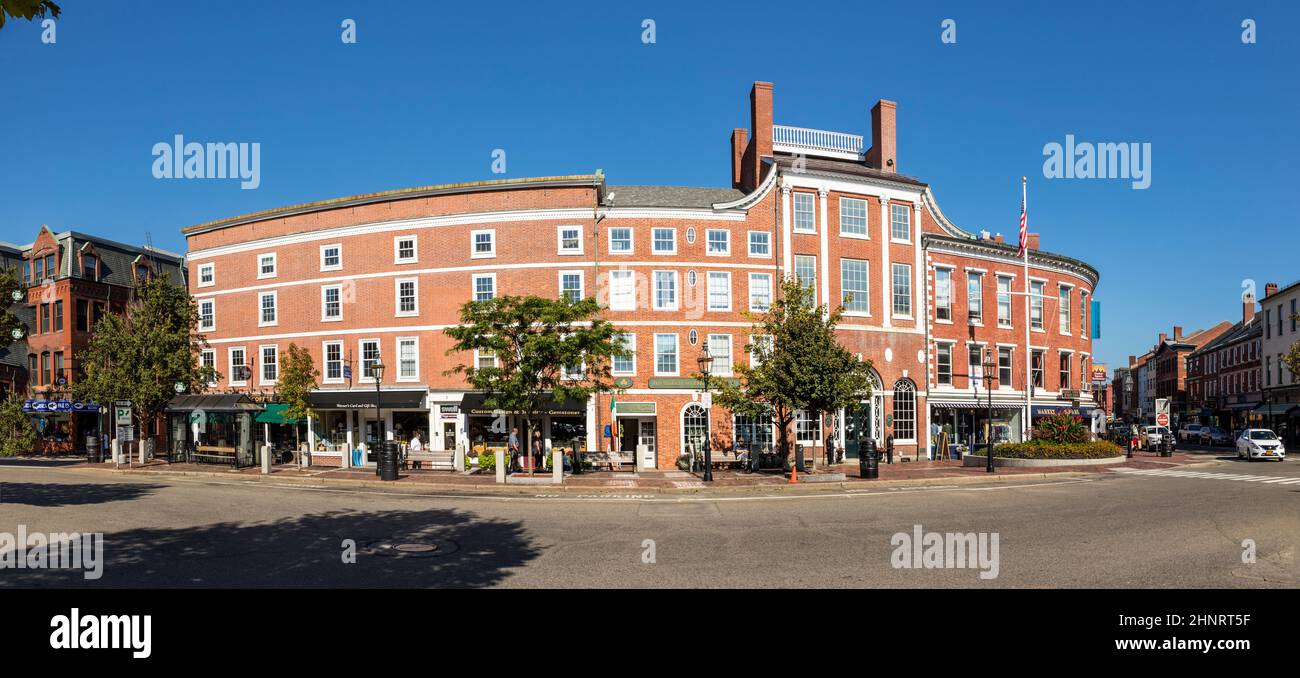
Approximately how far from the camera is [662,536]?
13.2 m

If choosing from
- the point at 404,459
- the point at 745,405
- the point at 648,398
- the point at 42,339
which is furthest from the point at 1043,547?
the point at 42,339

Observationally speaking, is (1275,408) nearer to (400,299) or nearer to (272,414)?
(400,299)

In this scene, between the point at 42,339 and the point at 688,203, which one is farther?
the point at 42,339

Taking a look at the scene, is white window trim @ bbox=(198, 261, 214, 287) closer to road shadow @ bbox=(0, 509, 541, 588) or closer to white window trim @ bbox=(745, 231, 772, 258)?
white window trim @ bbox=(745, 231, 772, 258)

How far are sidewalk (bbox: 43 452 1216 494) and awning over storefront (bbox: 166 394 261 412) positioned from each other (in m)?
2.74

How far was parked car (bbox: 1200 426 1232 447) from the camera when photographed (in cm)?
5309

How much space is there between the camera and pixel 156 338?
114ft

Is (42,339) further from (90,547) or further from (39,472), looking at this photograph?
(90,547)

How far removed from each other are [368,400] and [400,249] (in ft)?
25.9

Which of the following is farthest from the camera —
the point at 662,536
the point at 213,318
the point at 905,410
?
the point at 213,318

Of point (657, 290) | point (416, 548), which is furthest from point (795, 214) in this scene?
point (416, 548)

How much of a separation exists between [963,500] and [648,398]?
16197 mm

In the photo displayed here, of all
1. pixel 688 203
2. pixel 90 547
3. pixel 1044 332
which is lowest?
pixel 90 547

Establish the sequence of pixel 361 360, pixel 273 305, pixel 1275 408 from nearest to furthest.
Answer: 1. pixel 361 360
2. pixel 273 305
3. pixel 1275 408
